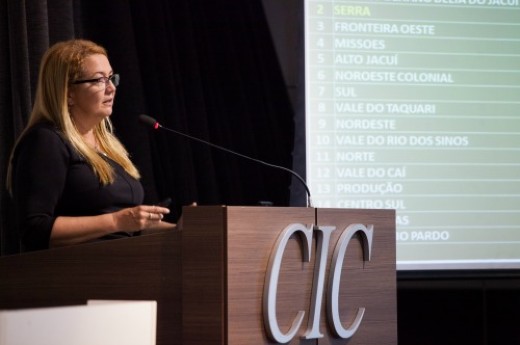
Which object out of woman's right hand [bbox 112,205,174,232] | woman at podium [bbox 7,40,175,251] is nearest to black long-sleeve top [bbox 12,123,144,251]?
woman at podium [bbox 7,40,175,251]

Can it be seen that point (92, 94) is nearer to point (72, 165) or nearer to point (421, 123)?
point (72, 165)

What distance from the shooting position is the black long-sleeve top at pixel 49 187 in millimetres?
2279

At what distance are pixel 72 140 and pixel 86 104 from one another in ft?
0.48

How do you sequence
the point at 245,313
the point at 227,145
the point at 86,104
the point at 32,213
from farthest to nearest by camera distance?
the point at 227,145, the point at 86,104, the point at 32,213, the point at 245,313

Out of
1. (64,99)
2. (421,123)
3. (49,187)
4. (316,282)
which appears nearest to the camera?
(316,282)

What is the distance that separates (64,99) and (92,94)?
0.08m

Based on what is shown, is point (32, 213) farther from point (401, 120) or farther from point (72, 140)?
point (401, 120)

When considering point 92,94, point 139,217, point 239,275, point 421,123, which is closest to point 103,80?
point 92,94

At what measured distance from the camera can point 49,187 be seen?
2303 millimetres

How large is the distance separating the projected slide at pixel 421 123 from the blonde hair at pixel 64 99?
47.6 inches

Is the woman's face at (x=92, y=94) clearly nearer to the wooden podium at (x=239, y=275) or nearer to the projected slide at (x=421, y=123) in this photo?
the wooden podium at (x=239, y=275)

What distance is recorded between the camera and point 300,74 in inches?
140

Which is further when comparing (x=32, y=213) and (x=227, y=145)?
(x=227, y=145)

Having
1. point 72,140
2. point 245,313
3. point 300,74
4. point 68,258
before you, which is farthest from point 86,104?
point 300,74
